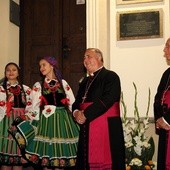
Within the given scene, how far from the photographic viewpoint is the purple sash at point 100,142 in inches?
137

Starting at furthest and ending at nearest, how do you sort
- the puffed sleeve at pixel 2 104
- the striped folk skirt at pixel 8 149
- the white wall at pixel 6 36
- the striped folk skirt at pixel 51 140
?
the white wall at pixel 6 36, the puffed sleeve at pixel 2 104, the striped folk skirt at pixel 8 149, the striped folk skirt at pixel 51 140

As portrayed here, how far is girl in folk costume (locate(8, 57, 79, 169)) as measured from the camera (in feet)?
13.1

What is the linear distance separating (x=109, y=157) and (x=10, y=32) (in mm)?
2993

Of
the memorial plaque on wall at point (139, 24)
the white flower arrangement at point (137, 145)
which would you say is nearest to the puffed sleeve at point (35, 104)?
the white flower arrangement at point (137, 145)

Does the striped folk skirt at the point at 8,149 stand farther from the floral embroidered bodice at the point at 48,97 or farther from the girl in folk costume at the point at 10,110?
the floral embroidered bodice at the point at 48,97

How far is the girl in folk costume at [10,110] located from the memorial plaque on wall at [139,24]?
160 centimetres

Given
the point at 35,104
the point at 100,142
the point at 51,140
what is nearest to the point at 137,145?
the point at 100,142

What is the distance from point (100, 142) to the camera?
3523 mm

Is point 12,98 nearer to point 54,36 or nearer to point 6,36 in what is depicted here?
point 6,36

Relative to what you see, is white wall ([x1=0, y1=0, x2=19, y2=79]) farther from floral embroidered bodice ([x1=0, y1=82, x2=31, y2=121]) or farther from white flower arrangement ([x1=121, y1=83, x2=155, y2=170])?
white flower arrangement ([x1=121, y1=83, x2=155, y2=170])

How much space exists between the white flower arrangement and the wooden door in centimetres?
142

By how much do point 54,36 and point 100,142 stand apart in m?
2.68

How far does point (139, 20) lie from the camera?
487 centimetres

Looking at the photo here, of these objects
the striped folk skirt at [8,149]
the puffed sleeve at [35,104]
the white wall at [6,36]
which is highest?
the white wall at [6,36]
